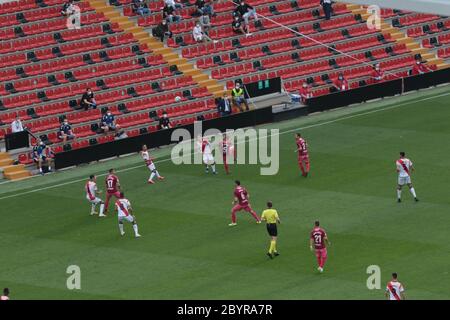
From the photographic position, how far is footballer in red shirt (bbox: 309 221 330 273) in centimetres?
3262

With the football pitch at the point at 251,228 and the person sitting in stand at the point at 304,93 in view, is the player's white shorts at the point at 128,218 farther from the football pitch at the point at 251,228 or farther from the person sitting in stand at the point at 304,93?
the person sitting in stand at the point at 304,93

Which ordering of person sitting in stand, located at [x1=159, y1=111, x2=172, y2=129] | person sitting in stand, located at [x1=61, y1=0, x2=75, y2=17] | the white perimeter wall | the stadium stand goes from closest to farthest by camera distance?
the white perimeter wall
person sitting in stand, located at [x1=159, y1=111, x2=172, y2=129]
the stadium stand
person sitting in stand, located at [x1=61, y1=0, x2=75, y2=17]

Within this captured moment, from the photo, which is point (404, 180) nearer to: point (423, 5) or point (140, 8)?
point (140, 8)

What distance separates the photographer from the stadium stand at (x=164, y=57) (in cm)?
5262

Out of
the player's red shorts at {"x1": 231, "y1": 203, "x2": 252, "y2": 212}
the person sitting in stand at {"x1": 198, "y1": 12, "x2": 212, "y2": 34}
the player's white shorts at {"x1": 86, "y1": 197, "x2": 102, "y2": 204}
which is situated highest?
the person sitting in stand at {"x1": 198, "y1": 12, "x2": 212, "y2": 34}

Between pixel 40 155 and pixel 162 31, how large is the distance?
12581mm

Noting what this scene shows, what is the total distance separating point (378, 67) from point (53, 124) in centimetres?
1833

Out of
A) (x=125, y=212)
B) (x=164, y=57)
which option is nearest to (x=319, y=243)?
(x=125, y=212)

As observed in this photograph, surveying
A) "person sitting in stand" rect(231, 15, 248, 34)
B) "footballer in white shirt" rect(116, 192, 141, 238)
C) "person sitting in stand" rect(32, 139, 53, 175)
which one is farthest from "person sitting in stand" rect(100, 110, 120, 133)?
"footballer in white shirt" rect(116, 192, 141, 238)

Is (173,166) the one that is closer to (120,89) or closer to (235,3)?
(120,89)

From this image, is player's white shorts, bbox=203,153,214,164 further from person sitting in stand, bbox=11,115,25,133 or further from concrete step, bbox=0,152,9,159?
concrete step, bbox=0,152,9,159

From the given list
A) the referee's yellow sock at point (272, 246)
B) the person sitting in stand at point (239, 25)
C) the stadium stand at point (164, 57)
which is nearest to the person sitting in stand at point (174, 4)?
the stadium stand at point (164, 57)

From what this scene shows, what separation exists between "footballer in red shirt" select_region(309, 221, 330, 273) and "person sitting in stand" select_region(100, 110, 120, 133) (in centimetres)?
2019
